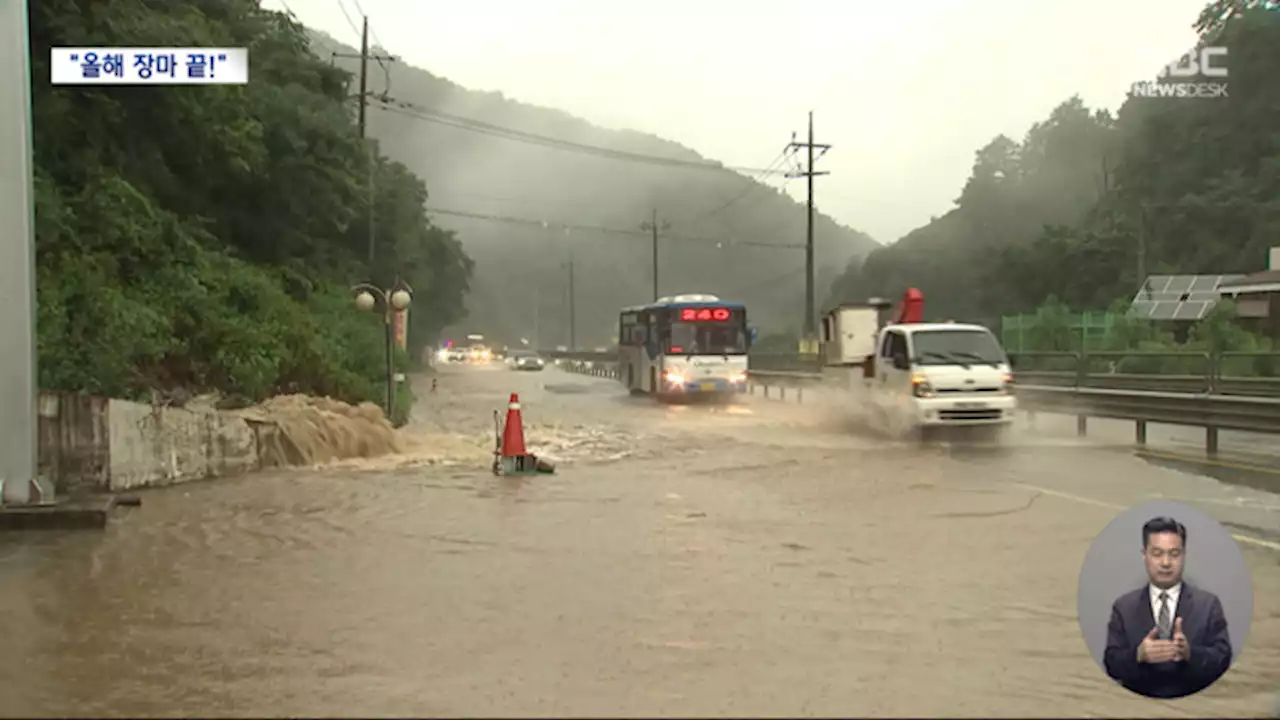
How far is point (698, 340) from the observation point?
33.5 m

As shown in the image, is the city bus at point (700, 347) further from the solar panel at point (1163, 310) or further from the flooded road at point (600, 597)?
the solar panel at point (1163, 310)

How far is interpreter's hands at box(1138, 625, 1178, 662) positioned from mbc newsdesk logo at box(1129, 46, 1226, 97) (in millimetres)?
60898

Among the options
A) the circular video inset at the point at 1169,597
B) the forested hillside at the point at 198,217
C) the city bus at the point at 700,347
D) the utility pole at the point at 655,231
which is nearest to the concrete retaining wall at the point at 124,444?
the forested hillside at the point at 198,217

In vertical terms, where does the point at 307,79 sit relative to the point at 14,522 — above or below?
above

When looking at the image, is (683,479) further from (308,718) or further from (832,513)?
(308,718)

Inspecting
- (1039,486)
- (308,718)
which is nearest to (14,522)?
(308,718)

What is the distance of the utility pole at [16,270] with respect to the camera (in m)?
10.9

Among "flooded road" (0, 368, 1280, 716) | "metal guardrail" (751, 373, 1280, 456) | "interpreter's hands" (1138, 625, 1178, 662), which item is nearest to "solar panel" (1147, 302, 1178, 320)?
"metal guardrail" (751, 373, 1280, 456)

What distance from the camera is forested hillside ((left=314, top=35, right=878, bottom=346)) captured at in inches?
4764

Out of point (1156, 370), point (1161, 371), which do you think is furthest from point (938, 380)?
point (1156, 370)

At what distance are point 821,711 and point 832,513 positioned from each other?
6.31 metres

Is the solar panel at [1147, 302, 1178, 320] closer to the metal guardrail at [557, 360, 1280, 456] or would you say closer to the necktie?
the metal guardrail at [557, 360, 1280, 456]

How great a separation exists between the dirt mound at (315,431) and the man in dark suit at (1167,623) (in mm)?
13782

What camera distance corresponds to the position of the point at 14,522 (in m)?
10.7
